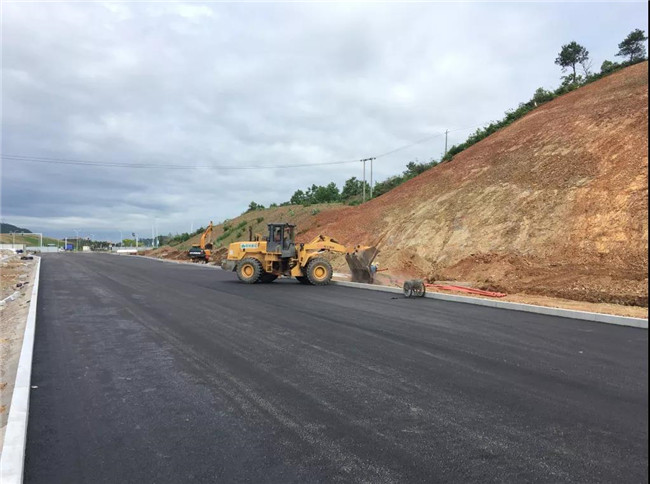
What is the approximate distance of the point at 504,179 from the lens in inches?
1033

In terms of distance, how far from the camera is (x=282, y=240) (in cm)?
2225

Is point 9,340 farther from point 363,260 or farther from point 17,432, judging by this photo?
point 363,260

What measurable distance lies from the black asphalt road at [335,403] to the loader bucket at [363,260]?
428 inches

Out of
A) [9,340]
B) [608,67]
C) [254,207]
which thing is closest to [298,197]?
[254,207]

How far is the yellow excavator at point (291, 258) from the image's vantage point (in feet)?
69.5

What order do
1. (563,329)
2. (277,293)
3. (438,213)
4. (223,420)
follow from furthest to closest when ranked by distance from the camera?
(438,213) < (277,293) < (563,329) < (223,420)

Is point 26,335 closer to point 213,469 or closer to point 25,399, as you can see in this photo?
point 25,399

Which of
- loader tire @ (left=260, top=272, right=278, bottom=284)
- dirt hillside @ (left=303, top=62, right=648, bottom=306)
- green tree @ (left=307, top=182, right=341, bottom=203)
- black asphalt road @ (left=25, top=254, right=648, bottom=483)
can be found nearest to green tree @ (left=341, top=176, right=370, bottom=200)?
green tree @ (left=307, top=182, right=341, bottom=203)

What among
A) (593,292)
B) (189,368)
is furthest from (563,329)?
(189,368)

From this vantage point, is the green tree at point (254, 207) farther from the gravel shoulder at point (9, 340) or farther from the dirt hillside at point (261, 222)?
the gravel shoulder at point (9, 340)

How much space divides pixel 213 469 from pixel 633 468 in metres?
3.43

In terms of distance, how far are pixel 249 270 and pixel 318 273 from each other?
11.2 feet

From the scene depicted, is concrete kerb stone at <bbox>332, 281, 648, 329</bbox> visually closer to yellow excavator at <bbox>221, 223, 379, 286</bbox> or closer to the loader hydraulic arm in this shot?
the loader hydraulic arm

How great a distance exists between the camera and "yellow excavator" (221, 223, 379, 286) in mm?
21188
